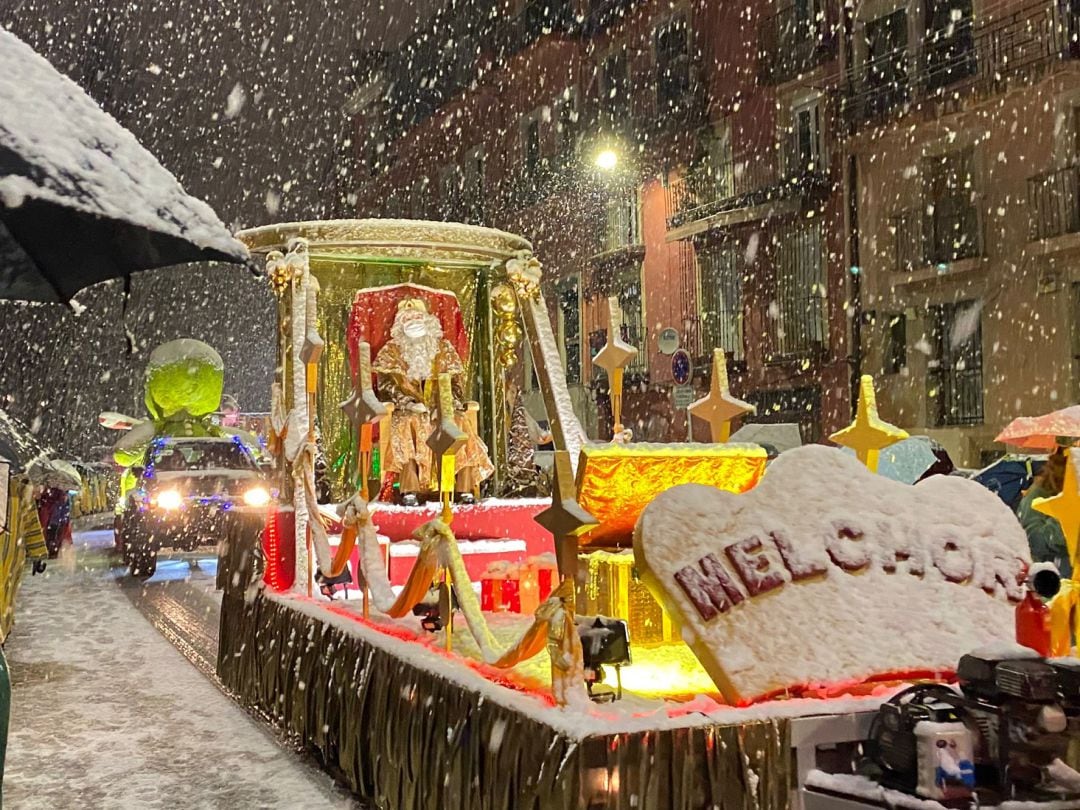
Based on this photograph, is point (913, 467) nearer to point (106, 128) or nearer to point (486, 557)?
point (486, 557)

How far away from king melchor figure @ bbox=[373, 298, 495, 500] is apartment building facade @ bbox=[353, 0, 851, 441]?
11026 mm

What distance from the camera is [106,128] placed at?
3.05 meters

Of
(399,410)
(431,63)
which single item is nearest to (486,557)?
(399,410)

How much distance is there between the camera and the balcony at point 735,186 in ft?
67.2

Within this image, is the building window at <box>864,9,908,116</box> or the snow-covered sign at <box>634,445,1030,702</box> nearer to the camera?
the snow-covered sign at <box>634,445,1030,702</box>

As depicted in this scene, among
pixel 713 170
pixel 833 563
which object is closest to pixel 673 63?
pixel 713 170

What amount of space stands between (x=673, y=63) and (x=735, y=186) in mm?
3706

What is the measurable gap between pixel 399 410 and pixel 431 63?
2339 cm

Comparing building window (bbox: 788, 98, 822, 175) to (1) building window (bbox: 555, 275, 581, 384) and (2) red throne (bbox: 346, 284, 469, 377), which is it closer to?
(1) building window (bbox: 555, 275, 581, 384)

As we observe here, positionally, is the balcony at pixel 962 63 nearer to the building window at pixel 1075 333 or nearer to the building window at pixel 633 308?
the building window at pixel 1075 333

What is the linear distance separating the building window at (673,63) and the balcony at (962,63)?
4657 mm

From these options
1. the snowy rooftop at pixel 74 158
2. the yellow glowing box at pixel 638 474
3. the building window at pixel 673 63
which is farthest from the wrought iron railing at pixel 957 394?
the snowy rooftop at pixel 74 158

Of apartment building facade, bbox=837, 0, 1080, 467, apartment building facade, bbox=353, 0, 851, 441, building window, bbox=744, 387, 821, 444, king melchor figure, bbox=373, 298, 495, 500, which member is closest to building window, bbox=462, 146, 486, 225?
apartment building facade, bbox=353, 0, 851, 441

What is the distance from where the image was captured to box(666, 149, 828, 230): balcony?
20.5m
